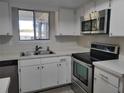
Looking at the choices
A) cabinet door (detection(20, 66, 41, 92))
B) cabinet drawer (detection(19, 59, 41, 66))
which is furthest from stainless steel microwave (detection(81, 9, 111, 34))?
cabinet door (detection(20, 66, 41, 92))

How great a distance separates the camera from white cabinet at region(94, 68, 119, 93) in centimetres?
139

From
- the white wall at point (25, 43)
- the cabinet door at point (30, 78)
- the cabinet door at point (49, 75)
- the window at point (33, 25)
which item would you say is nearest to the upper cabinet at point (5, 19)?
the white wall at point (25, 43)

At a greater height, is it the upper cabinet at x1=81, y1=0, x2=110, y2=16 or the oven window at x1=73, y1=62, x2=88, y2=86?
the upper cabinet at x1=81, y1=0, x2=110, y2=16

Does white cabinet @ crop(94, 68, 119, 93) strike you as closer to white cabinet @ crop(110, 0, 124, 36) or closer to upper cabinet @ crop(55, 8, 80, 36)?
white cabinet @ crop(110, 0, 124, 36)

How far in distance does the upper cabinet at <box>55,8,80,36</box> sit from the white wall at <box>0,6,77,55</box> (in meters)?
0.27

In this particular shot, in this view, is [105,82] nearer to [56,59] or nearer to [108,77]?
[108,77]

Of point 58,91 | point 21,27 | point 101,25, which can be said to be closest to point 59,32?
point 21,27

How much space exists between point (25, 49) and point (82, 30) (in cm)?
160

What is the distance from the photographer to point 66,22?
3021 millimetres

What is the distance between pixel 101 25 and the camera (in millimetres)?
2014

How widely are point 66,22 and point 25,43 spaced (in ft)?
4.19

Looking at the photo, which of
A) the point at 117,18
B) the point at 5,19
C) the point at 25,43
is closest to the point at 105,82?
the point at 117,18

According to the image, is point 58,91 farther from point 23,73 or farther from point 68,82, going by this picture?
point 23,73

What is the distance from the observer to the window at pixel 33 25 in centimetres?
287
